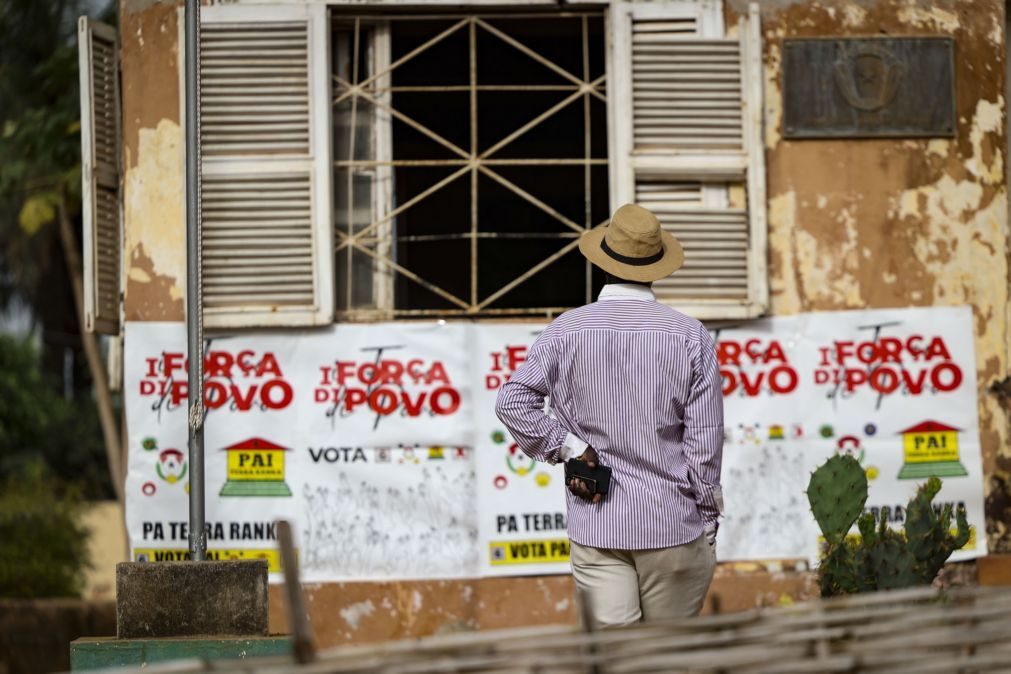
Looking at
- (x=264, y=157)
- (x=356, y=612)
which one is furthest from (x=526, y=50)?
(x=356, y=612)

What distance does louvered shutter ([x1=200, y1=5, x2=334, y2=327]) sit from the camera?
6.73 meters

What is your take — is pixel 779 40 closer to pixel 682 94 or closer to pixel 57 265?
pixel 682 94

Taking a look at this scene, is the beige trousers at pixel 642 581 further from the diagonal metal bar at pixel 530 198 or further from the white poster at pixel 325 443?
the diagonal metal bar at pixel 530 198

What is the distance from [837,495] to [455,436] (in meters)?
2.17

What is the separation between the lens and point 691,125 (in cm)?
680

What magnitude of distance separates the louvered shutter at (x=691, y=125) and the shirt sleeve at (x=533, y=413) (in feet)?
7.52

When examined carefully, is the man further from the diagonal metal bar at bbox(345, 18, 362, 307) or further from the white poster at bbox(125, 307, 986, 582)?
the diagonal metal bar at bbox(345, 18, 362, 307)

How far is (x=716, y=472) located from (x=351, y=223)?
300 cm

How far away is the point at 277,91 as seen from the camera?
267 inches

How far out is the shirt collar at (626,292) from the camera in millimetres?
4570

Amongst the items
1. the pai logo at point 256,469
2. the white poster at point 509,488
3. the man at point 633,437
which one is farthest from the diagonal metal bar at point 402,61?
the man at point 633,437

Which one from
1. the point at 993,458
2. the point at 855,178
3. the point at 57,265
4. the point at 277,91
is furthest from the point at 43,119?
the point at 57,265

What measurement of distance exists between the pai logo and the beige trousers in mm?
2520

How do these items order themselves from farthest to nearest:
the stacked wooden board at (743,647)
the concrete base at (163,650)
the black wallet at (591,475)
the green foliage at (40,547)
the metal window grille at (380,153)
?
the green foliage at (40,547), the metal window grille at (380,153), the concrete base at (163,650), the black wallet at (591,475), the stacked wooden board at (743,647)
